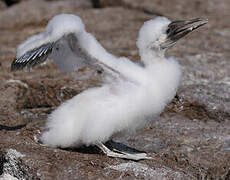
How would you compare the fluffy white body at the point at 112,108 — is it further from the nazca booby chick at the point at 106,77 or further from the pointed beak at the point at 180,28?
the pointed beak at the point at 180,28

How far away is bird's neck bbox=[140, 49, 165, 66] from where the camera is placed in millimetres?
5457

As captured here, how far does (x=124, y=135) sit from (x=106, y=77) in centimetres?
68

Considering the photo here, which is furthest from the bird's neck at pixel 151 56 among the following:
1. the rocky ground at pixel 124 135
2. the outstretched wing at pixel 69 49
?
the rocky ground at pixel 124 135

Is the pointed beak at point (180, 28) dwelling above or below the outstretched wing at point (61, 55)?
above

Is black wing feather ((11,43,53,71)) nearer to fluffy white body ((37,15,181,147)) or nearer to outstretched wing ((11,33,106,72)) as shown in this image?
outstretched wing ((11,33,106,72))

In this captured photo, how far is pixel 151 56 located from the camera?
5469 millimetres

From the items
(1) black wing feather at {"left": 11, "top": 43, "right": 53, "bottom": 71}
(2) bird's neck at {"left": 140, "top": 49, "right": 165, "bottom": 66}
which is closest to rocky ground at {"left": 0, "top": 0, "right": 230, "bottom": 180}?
(1) black wing feather at {"left": 11, "top": 43, "right": 53, "bottom": 71}

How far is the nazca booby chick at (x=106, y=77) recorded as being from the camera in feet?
16.8

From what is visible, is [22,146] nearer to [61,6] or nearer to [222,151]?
[222,151]

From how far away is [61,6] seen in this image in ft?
40.8

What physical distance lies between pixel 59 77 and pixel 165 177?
3.36 metres

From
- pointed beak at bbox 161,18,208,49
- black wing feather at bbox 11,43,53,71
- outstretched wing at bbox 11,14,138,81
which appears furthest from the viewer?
pointed beak at bbox 161,18,208,49

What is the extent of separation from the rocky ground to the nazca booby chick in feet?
0.79

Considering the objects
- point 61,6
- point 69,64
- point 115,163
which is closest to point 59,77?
point 69,64
